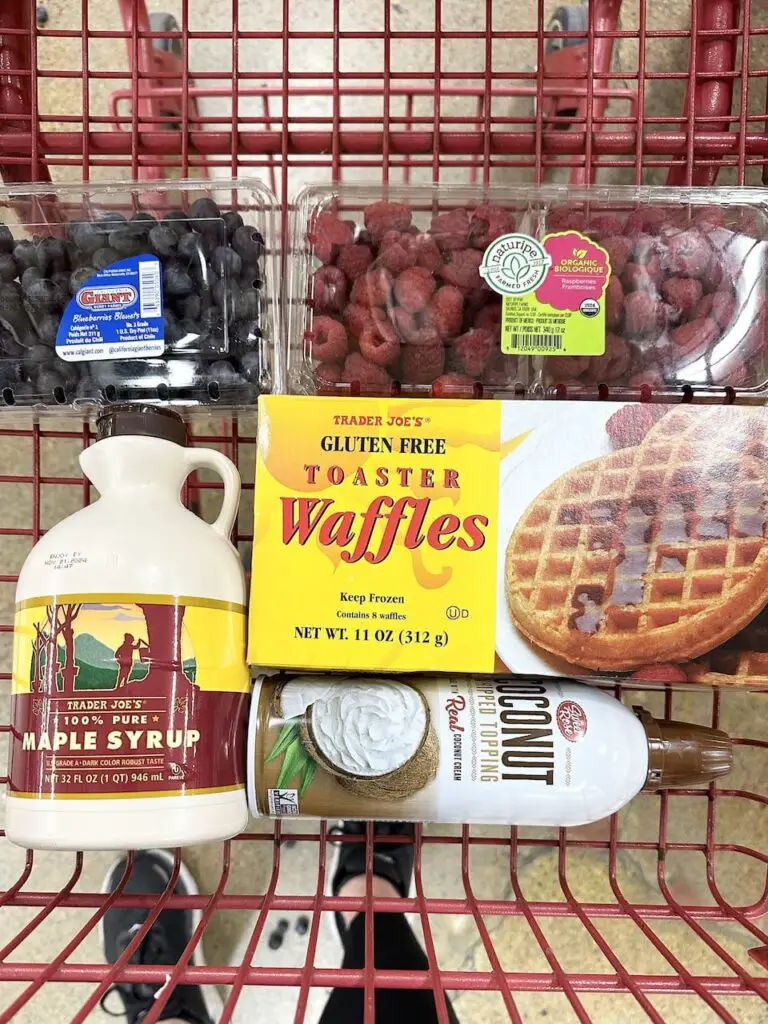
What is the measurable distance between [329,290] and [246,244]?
87 millimetres

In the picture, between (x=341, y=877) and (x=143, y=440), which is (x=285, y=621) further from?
(x=341, y=877)

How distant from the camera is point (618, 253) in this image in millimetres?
679

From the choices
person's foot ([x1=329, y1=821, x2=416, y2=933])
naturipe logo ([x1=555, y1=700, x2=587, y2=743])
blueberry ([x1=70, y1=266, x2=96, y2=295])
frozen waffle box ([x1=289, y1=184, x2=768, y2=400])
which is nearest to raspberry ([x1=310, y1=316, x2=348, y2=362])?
frozen waffle box ([x1=289, y1=184, x2=768, y2=400])

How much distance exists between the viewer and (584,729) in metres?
0.64

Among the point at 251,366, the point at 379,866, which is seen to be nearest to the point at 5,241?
the point at 251,366

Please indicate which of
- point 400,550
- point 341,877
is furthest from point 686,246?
point 341,877

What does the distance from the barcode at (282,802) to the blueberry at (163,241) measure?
0.47 metres

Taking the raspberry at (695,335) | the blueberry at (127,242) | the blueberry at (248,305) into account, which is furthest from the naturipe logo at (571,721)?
the blueberry at (127,242)

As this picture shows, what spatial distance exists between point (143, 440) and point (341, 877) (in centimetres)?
77

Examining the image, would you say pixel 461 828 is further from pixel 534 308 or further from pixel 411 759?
pixel 534 308

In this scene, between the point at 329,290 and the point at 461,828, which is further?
the point at 461,828

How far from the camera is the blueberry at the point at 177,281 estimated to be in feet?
2.23

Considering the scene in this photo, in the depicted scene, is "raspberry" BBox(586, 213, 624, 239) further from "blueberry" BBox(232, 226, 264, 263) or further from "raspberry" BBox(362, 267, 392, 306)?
"blueberry" BBox(232, 226, 264, 263)

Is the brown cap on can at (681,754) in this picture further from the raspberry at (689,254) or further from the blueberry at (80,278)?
the blueberry at (80,278)
